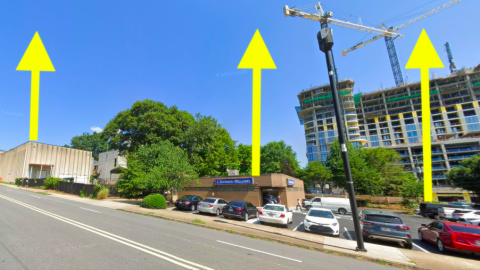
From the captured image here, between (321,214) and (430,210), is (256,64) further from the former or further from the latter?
(430,210)

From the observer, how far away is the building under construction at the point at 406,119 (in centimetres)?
8200

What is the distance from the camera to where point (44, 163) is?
5272 cm

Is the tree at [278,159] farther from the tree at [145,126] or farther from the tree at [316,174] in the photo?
the tree at [145,126]

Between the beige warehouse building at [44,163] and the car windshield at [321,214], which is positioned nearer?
the car windshield at [321,214]

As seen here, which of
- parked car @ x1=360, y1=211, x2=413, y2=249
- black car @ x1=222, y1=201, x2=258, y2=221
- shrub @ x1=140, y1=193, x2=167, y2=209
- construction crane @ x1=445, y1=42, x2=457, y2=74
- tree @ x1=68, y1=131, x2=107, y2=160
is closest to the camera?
parked car @ x1=360, y1=211, x2=413, y2=249

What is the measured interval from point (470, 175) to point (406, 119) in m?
67.2

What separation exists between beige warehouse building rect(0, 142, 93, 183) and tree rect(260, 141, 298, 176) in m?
46.6

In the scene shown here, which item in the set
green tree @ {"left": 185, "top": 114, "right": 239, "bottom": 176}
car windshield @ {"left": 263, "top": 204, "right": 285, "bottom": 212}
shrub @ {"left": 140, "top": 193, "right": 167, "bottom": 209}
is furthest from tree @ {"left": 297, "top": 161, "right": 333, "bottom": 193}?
shrub @ {"left": 140, "top": 193, "right": 167, "bottom": 209}

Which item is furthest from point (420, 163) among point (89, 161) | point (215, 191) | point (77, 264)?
point (89, 161)

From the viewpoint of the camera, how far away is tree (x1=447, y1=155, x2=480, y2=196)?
38.3 meters

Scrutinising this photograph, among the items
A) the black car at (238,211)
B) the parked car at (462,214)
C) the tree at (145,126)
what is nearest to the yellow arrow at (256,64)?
the black car at (238,211)

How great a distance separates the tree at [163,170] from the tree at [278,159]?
37691mm

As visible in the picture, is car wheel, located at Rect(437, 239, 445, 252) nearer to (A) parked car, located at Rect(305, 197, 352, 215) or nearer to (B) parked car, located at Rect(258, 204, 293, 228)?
(B) parked car, located at Rect(258, 204, 293, 228)

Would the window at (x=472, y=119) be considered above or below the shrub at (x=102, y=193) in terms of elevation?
above
